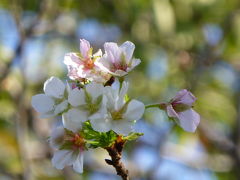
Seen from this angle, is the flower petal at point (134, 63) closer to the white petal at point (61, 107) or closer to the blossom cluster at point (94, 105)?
the blossom cluster at point (94, 105)

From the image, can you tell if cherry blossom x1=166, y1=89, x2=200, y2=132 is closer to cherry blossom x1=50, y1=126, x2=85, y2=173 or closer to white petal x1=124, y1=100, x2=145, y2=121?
white petal x1=124, y1=100, x2=145, y2=121

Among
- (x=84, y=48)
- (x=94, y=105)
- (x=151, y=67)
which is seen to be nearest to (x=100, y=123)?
(x=94, y=105)

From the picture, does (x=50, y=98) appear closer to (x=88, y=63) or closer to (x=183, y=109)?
(x=88, y=63)

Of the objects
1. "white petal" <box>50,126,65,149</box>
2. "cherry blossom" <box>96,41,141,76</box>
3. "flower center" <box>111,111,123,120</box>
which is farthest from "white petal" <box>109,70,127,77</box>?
"white petal" <box>50,126,65,149</box>

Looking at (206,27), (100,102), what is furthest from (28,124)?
(100,102)

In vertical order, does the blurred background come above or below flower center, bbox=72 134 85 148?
below

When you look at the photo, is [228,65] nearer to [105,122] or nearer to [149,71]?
[149,71]

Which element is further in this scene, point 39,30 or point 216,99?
point 216,99
